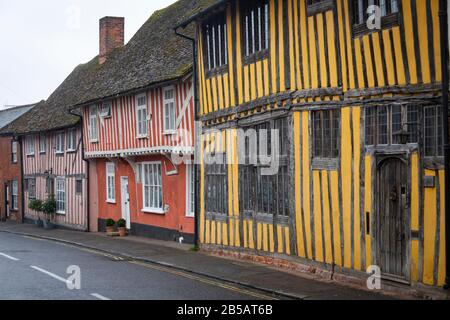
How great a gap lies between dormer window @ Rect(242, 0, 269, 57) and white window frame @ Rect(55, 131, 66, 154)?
17877 millimetres

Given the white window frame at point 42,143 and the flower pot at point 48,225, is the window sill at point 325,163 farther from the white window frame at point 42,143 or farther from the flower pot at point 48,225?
the white window frame at point 42,143

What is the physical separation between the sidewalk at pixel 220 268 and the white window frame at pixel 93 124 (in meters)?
4.57

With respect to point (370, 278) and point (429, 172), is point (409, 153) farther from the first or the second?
point (370, 278)

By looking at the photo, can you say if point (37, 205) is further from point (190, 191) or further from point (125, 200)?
point (190, 191)

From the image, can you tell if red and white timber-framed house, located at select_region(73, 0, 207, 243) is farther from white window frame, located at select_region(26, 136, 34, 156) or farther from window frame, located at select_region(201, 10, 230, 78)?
white window frame, located at select_region(26, 136, 34, 156)

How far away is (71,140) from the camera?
102ft

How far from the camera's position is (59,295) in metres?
11.9

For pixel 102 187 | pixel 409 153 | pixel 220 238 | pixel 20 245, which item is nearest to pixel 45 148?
pixel 102 187

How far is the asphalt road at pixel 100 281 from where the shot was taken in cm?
1188

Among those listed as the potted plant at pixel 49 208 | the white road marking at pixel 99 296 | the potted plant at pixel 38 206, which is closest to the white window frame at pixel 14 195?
the potted plant at pixel 38 206

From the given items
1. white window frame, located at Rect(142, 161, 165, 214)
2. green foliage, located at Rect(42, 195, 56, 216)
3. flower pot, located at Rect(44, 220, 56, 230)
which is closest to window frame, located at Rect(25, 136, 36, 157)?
green foliage, located at Rect(42, 195, 56, 216)

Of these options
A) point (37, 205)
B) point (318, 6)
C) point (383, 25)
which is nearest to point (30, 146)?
point (37, 205)

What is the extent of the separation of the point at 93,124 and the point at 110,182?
2.72m

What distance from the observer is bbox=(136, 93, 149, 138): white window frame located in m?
23.5
